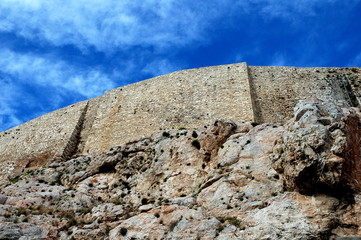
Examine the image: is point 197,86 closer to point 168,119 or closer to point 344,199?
point 168,119

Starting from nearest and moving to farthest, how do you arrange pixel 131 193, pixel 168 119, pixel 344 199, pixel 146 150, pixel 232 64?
pixel 344 199 < pixel 131 193 < pixel 146 150 < pixel 168 119 < pixel 232 64

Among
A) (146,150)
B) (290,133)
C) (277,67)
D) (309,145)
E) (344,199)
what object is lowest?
(344,199)

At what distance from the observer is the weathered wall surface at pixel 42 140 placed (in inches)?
1081

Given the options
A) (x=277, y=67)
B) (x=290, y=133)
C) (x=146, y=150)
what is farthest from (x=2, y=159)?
(x=290, y=133)

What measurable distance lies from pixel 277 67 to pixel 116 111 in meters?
12.2

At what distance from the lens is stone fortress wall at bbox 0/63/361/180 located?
23078mm

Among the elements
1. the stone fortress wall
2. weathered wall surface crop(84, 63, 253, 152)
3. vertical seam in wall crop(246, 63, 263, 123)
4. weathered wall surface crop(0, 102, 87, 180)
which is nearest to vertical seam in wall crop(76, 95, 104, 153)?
the stone fortress wall

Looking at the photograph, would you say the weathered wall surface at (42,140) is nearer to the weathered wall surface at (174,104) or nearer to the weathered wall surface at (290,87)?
the weathered wall surface at (174,104)

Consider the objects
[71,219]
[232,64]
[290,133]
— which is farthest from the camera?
[232,64]

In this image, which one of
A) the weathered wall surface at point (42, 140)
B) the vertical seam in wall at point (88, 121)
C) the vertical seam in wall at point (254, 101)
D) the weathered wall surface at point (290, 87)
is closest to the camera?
the vertical seam in wall at point (254, 101)

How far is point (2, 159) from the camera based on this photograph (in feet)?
99.6

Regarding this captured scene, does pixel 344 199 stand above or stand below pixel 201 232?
above

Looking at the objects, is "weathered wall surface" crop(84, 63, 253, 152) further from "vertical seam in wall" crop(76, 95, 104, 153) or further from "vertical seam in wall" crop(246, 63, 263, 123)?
"vertical seam in wall" crop(76, 95, 104, 153)

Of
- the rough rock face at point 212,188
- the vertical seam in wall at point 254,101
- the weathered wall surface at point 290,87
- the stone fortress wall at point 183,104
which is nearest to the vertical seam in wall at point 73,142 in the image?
the stone fortress wall at point 183,104
